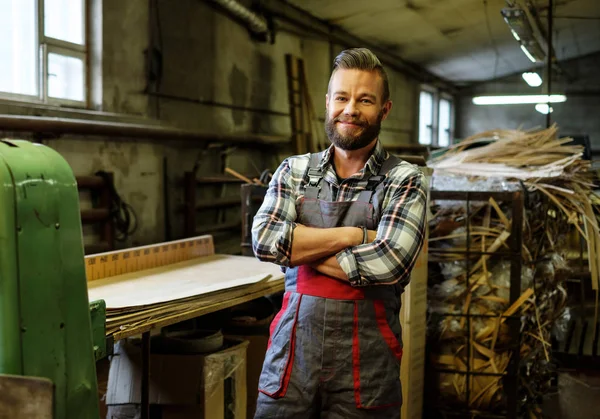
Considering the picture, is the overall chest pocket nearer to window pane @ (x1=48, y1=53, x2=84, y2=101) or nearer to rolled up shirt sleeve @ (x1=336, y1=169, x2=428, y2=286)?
rolled up shirt sleeve @ (x1=336, y1=169, x2=428, y2=286)

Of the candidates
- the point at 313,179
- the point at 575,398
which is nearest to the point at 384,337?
the point at 313,179

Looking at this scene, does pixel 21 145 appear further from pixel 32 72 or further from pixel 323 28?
pixel 323 28

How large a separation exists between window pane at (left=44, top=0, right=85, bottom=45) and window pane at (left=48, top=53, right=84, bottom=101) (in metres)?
0.15

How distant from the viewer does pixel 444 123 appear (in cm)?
1592

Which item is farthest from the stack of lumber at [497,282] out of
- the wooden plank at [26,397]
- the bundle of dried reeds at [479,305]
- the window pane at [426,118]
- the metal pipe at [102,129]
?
the window pane at [426,118]

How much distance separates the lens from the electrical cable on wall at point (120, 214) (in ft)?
16.6

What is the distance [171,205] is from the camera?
19.9ft

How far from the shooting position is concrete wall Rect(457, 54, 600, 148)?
15164 millimetres

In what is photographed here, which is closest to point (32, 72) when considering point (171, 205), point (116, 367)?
point (171, 205)

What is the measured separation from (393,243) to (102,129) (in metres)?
3.49

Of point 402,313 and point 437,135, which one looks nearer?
point 402,313

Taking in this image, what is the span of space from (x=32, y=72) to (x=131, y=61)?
975 mm

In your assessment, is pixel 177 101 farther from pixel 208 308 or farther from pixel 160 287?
pixel 208 308

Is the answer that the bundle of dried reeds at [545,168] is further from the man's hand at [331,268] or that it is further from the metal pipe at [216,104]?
the metal pipe at [216,104]
